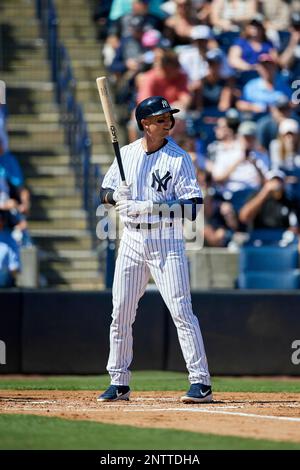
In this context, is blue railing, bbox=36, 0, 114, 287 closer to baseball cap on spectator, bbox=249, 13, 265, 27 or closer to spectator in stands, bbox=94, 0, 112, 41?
spectator in stands, bbox=94, 0, 112, 41

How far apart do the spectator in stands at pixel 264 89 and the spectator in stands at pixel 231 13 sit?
122 centimetres

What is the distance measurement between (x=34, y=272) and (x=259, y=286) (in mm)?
2416

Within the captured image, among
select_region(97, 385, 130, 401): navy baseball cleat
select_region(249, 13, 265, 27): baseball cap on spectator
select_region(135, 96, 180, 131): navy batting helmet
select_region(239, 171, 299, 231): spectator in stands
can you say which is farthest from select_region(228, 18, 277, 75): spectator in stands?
select_region(97, 385, 130, 401): navy baseball cleat

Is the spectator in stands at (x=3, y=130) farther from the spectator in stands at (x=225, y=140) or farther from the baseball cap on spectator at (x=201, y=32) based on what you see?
the baseball cap on spectator at (x=201, y=32)

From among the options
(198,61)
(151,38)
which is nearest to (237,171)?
(198,61)

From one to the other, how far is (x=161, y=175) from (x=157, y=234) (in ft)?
1.31

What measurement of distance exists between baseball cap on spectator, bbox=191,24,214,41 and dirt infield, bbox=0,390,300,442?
21.9ft

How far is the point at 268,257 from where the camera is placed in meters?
11.5

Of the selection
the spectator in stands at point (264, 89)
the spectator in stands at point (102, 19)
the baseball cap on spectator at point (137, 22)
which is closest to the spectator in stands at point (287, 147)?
the spectator in stands at point (264, 89)

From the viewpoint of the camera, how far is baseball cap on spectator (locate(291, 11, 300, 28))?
15.2 metres

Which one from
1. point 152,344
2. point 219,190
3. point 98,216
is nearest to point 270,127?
point 219,190

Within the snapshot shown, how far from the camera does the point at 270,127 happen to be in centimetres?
1355

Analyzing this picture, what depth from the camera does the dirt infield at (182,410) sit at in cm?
634
